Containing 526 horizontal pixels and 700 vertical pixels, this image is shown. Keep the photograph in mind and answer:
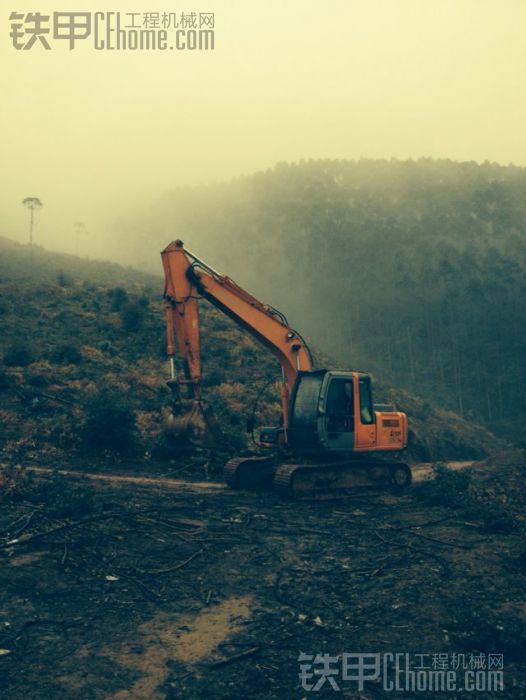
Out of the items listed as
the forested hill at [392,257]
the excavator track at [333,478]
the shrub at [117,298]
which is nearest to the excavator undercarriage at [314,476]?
the excavator track at [333,478]

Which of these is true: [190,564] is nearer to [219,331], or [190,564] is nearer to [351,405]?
[351,405]

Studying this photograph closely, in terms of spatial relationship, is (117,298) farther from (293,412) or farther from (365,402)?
(365,402)

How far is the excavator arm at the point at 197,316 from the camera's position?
16484mm

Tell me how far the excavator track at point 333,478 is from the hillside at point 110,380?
4.16 meters

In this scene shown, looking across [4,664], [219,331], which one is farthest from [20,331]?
[4,664]

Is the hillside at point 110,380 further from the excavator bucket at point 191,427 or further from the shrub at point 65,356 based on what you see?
the excavator bucket at point 191,427

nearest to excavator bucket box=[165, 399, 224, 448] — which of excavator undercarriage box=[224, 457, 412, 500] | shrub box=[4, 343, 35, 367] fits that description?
excavator undercarriage box=[224, 457, 412, 500]

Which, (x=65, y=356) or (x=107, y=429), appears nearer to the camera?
(x=107, y=429)

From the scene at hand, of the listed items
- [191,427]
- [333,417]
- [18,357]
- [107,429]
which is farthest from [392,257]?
[191,427]

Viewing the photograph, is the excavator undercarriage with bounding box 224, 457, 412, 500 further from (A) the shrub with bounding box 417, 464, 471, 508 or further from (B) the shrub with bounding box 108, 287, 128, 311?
(B) the shrub with bounding box 108, 287, 128, 311

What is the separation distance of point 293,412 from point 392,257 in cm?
6576

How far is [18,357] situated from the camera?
29984 mm

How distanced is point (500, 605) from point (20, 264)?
6005 cm

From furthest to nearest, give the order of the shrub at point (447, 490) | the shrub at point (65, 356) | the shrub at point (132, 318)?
the shrub at point (132, 318)
the shrub at point (65, 356)
the shrub at point (447, 490)
